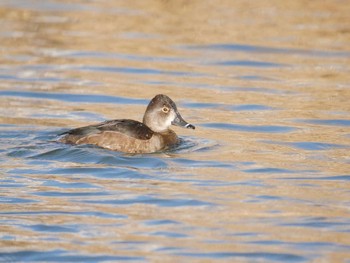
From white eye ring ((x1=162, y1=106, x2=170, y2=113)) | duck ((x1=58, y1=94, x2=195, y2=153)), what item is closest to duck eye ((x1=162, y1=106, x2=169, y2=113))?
white eye ring ((x1=162, y1=106, x2=170, y2=113))

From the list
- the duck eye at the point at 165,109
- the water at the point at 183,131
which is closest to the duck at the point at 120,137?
the water at the point at 183,131

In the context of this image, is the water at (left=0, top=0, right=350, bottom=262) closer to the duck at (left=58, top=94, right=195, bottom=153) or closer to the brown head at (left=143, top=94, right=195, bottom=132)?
the duck at (left=58, top=94, right=195, bottom=153)

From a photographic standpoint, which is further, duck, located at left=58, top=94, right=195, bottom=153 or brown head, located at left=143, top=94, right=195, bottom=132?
brown head, located at left=143, top=94, right=195, bottom=132

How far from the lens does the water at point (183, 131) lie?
9.23 m

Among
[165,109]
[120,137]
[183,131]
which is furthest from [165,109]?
[183,131]

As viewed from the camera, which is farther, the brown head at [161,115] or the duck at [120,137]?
the brown head at [161,115]

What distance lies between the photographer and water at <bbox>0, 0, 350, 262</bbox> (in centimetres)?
923

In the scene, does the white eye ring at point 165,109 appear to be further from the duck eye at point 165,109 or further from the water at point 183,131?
the water at point 183,131

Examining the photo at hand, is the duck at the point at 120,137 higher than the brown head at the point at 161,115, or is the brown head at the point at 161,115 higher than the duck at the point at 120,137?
the brown head at the point at 161,115

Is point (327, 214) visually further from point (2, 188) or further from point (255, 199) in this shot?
point (2, 188)

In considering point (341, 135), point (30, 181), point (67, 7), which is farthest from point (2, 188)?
point (67, 7)

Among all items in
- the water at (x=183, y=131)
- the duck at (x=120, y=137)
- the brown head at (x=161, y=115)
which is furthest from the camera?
the brown head at (x=161, y=115)

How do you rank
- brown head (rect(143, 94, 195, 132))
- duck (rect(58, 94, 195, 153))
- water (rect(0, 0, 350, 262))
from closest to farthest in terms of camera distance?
water (rect(0, 0, 350, 262)) → duck (rect(58, 94, 195, 153)) → brown head (rect(143, 94, 195, 132))

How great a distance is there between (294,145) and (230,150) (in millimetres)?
816
